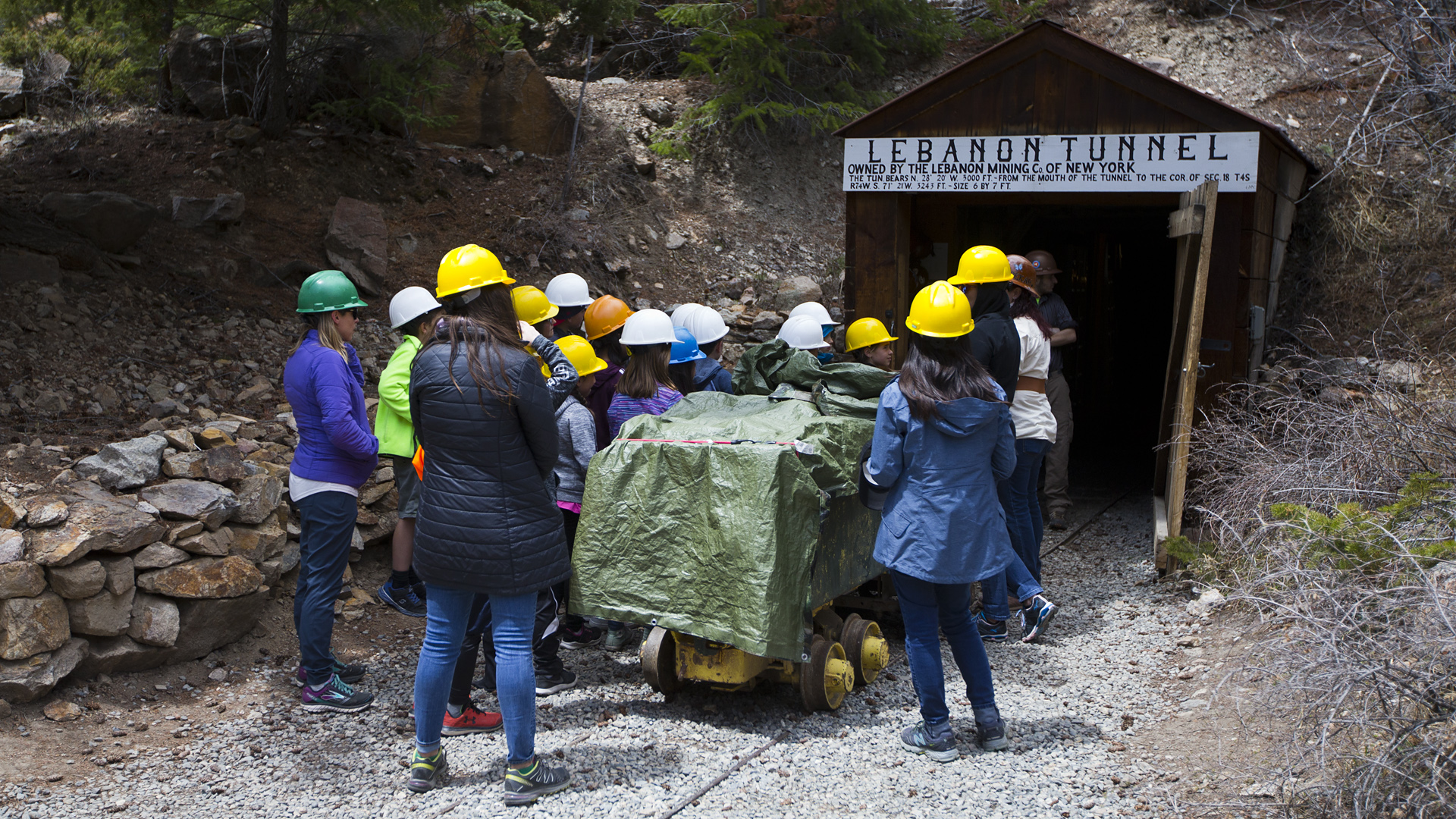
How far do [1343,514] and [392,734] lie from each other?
3.84 meters

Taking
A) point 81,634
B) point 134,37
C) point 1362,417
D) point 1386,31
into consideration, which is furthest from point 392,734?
point 1386,31

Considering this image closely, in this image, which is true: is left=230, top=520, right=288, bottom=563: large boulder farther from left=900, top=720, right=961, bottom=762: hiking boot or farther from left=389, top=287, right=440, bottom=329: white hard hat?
left=900, top=720, right=961, bottom=762: hiking boot

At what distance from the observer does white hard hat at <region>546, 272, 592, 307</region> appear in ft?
20.4

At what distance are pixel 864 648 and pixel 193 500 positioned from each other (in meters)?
3.22

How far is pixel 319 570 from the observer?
456 cm

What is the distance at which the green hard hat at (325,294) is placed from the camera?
4465 mm

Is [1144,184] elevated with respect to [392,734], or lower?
elevated

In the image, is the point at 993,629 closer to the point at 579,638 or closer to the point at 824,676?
the point at 824,676

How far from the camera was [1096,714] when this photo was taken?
446 centimetres

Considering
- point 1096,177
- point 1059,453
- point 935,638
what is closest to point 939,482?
point 935,638

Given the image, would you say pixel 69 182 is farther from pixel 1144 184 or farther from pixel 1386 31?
pixel 1386 31

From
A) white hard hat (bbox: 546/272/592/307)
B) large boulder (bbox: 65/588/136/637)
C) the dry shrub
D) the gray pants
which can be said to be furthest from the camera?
the gray pants

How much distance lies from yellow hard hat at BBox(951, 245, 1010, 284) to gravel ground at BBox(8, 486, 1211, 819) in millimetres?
1833

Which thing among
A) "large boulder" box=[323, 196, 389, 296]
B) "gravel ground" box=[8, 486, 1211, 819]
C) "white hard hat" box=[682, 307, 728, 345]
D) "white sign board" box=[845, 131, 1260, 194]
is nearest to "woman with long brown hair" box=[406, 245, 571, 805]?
"gravel ground" box=[8, 486, 1211, 819]
